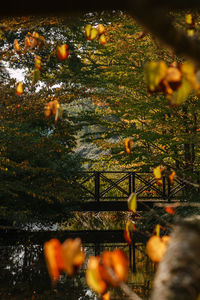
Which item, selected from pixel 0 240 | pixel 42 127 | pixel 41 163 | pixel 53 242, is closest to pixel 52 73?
pixel 42 127

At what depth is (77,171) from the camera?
33.1 ft

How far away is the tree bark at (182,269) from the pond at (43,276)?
2903 mm

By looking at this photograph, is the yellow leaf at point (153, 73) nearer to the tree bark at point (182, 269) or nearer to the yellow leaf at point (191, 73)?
the yellow leaf at point (191, 73)

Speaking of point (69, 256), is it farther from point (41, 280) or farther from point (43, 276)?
point (43, 276)

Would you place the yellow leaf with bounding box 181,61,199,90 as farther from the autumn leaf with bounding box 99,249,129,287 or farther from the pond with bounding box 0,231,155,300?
the pond with bounding box 0,231,155,300

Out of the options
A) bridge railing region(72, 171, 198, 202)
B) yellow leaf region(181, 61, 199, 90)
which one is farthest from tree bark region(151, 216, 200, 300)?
bridge railing region(72, 171, 198, 202)

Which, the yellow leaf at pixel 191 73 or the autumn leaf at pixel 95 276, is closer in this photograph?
the autumn leaf at pixel 95 276

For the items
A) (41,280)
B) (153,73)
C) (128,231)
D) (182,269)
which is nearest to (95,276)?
(182,269)

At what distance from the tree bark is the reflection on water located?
315 centimetres

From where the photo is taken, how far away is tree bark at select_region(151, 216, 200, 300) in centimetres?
103

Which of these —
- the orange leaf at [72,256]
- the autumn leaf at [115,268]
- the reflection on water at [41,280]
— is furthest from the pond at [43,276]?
the orange leaf at [72,256]

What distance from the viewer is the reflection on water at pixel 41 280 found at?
514 centimetres

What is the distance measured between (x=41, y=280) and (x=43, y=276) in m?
0.26

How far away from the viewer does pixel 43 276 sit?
20.3ft
